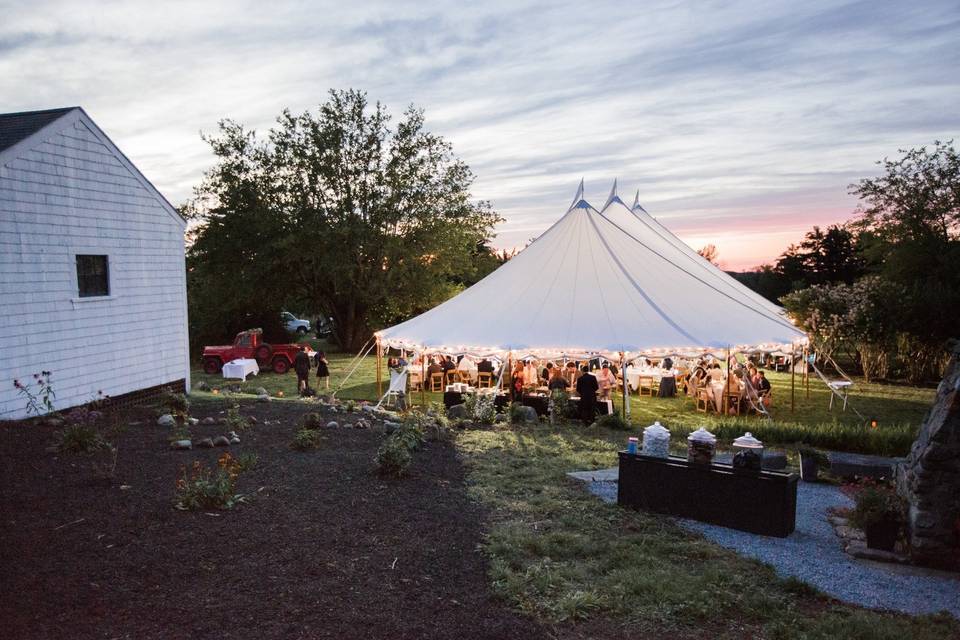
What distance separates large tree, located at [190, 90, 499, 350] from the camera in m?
23.0

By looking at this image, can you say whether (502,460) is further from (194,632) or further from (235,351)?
(235,351)

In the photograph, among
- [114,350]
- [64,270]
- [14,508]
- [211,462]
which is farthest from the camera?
[114,350]

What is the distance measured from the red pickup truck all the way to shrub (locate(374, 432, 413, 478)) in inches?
485

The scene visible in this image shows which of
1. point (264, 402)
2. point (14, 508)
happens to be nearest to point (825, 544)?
point (14, 508)

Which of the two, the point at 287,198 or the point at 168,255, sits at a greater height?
the point at 287,198

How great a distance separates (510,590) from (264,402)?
8189 millimetres

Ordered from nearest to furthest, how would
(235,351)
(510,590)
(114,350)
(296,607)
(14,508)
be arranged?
1. (296,607)
2. (510,590)
3. (14,508)
4. (114,350)
5. (235,351)

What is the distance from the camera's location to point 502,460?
8266mm

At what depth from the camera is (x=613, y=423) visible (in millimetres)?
10672

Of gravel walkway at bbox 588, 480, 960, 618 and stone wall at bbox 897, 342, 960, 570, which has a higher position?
stone wall at bbox 897, 342, 960, 570

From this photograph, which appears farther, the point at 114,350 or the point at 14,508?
the point at 114,350

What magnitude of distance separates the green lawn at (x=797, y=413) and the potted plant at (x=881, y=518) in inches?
157

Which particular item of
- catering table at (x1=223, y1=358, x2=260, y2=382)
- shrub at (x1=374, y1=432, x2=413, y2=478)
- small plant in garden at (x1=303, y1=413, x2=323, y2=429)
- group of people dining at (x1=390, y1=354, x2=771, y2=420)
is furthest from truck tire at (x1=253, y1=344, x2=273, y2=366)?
shrub at (x1=374, y1=432, x2=413, y2=478)

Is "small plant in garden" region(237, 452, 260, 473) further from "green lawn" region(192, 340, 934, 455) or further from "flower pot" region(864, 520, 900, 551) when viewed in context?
"flower pot" region(864, 520, 900, 551)
